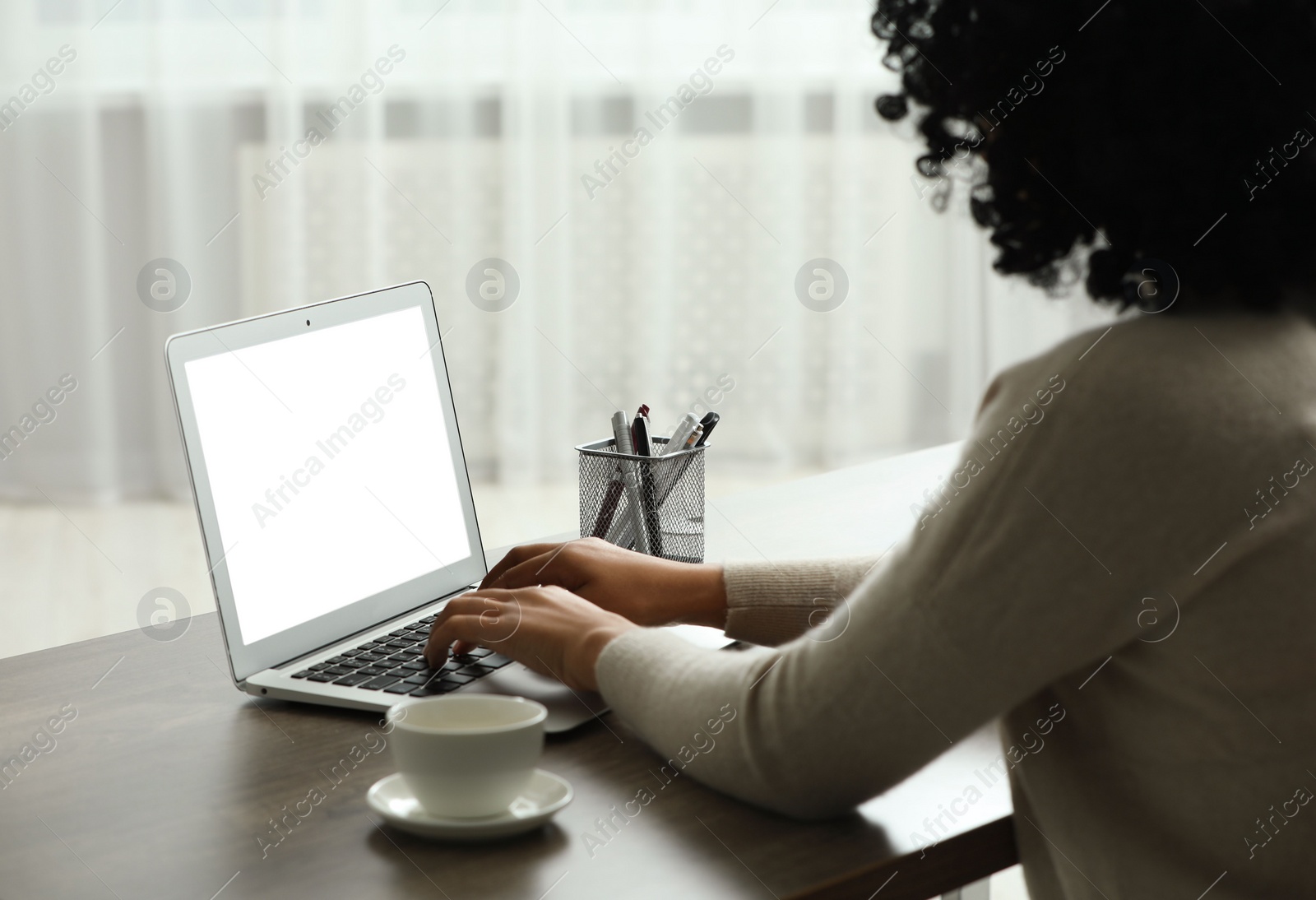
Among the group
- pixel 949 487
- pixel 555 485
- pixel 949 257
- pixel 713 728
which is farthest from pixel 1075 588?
pixel 949 257

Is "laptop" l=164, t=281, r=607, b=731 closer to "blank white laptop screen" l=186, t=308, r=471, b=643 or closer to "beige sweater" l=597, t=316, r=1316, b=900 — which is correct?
"blank white laptop screen" l=186, t=308, r=471, b=643

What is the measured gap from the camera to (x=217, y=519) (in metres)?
0.91

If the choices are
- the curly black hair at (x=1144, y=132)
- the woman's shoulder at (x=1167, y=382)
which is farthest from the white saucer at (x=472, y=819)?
the curly black hair at (x=1144, y=132)

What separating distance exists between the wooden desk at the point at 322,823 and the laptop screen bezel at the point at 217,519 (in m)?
0.05

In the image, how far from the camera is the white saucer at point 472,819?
688 mm

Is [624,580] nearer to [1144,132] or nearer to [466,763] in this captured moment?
[466,763]

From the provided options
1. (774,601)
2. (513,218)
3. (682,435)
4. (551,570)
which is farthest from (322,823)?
(513,218)

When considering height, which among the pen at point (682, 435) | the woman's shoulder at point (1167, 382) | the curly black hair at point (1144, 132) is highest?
the curly black hair at point (1144, 132)

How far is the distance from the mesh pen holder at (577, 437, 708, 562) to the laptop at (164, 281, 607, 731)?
121 millimetres

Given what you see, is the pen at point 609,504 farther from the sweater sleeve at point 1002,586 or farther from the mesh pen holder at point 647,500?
the sweater sleeve at point 1002,586

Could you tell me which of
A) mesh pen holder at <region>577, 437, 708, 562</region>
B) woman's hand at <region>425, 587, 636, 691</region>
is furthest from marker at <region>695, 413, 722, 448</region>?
woman's hand at <region>425, 587, 636, 691</region>

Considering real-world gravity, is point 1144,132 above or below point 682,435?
above

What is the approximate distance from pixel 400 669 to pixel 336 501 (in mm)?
165

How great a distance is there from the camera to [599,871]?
670mm
